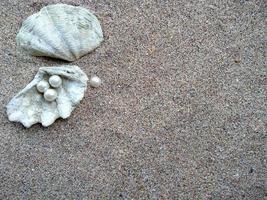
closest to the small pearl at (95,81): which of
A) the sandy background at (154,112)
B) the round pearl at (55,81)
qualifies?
the sandy background at (154,112)

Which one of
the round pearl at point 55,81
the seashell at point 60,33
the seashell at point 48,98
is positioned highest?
the seashell at point 60,33

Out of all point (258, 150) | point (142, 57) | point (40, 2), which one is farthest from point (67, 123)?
point (258, 150)

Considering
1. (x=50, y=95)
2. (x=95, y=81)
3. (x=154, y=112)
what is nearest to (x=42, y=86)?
(x=50, y=95)

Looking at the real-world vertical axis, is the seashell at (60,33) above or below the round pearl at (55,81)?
above

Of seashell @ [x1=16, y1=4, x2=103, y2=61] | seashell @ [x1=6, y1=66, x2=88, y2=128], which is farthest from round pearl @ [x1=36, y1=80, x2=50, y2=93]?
seashell @ [x1=16, y1=4, x2=103, y2=61]

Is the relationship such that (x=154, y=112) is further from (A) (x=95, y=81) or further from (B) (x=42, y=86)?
(B) (x=42, y=86)

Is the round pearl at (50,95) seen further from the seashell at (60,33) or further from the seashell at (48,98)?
the seashell at (60,33)

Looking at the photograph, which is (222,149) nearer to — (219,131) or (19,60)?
(219,131)
